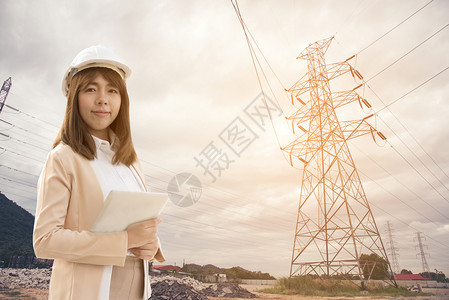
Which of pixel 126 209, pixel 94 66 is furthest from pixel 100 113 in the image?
pixel 126 209

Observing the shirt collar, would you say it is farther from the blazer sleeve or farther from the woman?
the blazer sleeve

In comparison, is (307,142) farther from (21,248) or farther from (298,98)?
(21,248)

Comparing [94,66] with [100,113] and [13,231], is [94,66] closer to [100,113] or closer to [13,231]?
[100,113]

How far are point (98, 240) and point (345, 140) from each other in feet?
26.3

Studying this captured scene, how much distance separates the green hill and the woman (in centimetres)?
840

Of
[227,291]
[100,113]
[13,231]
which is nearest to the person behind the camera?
[100,113]

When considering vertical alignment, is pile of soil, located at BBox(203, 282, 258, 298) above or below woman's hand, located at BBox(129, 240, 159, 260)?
below

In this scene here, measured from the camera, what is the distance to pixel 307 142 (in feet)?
27.2

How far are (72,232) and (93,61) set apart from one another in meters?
0.57

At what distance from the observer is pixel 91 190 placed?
891 millimetres

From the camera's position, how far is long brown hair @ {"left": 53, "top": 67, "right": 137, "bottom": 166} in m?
0.98

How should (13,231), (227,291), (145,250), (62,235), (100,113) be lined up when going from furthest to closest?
1. (13,231)
2. (227,291)
3. (100,113)
4. (145,250)
5. (62,235)

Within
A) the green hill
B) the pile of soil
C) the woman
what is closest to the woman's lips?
the woman

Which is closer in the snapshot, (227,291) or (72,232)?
(72,232)
